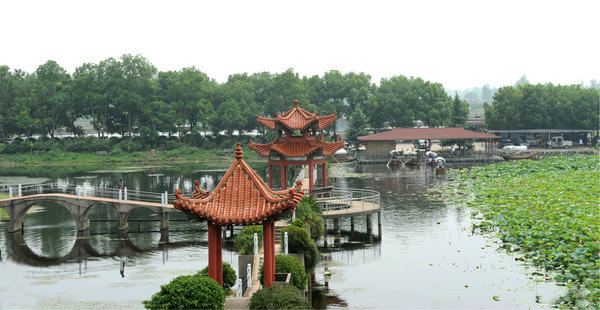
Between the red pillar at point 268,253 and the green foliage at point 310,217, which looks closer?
the red pillar at point 268,253

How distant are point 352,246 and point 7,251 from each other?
17.0 m

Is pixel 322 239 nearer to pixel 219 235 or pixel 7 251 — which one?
pixel 7 251

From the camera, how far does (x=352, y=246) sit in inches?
1480

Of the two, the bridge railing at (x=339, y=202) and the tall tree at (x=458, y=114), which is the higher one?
the tall tree at (x=458, y=114)

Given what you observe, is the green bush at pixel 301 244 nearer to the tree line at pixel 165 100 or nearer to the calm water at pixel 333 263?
the calm water at pixel 333 263

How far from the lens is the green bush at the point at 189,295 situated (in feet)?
59.1

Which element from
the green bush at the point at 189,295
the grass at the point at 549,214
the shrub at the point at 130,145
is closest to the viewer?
the green bush at the point at 189,295

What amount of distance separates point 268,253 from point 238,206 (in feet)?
6.09

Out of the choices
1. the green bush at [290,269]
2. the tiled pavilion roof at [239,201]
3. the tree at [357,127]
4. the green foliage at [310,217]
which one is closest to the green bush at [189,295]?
the tiled pavilion roof at [239,201]

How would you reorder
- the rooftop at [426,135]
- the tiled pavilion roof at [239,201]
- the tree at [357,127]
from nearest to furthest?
the tiled pavilion roof at [239,201], the rooftop at [426,135], the tree at [357,127]

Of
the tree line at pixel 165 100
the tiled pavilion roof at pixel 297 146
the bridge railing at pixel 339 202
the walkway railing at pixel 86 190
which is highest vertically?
the tree line at pixel 165 100

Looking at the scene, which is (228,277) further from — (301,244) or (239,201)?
(301,244)

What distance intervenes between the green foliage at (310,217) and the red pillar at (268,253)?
11905 mm

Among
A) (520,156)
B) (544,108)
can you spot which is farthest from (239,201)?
(544,108)
